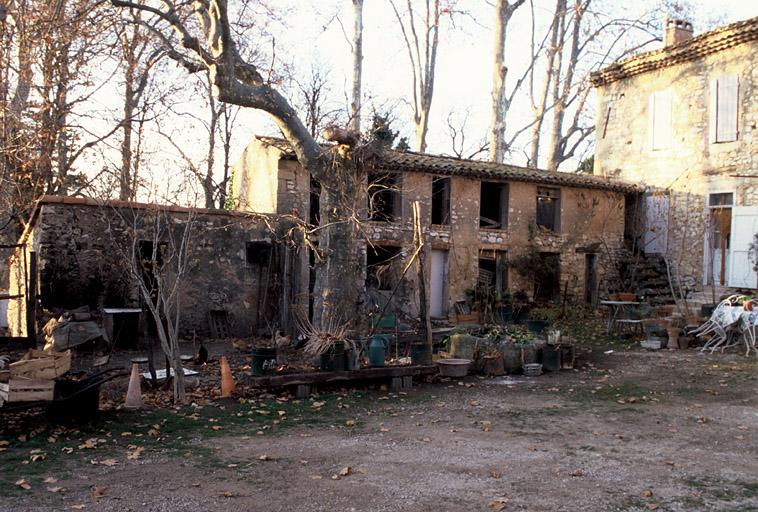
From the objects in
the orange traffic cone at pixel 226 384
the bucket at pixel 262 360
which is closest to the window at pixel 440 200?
the bucket at pixel 262 360

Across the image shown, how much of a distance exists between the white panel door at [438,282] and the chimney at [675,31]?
957 cm

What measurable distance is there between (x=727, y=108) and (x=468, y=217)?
23.3ft

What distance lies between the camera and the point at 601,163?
67.2 ft

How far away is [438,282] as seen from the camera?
1717cm

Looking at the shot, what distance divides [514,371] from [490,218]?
967 centimetres

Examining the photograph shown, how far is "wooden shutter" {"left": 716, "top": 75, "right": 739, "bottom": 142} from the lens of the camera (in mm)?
16469

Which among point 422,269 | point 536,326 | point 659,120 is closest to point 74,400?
point 422,269

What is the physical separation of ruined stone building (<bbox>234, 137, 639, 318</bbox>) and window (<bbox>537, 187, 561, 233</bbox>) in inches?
1.1

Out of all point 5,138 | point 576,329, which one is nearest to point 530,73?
point 576,329

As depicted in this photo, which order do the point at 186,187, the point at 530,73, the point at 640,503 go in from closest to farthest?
1. the point at 640,503
2. the point at 186,187
3. the point at 530,73

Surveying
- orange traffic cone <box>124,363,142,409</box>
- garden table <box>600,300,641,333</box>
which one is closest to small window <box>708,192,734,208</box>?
garden table <box>600,300,641,333</box>

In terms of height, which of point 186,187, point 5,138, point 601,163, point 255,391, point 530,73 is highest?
point 530,73

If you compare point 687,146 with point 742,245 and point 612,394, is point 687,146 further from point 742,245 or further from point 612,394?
point 612,394

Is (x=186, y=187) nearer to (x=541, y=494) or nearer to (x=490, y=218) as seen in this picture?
(x=541, y=494)
